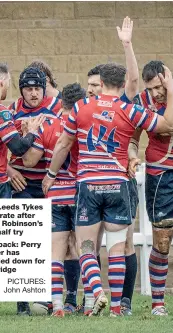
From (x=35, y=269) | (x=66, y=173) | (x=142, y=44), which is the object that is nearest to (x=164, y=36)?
(x=142, y=44)

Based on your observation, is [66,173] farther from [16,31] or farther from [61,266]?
[16,31]

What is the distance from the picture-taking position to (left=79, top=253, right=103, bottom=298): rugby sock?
9829 mm

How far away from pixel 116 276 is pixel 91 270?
0.19m

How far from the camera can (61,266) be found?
10359 millimetres

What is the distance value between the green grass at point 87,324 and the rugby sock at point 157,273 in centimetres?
16

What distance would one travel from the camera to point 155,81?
33.4ft

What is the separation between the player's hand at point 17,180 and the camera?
1046cm

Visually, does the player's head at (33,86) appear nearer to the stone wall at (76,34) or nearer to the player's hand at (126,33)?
the player's hand at (126,33)

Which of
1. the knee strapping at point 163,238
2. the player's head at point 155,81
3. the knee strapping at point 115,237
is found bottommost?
the knee strapping at point 163,238

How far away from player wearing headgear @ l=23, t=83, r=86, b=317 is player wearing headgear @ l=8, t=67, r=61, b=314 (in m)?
0.17

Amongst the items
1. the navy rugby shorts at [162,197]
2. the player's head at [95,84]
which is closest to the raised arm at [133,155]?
the navy rugby shorts at [162,197]

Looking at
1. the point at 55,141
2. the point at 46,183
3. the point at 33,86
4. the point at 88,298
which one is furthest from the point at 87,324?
the point at 33,86

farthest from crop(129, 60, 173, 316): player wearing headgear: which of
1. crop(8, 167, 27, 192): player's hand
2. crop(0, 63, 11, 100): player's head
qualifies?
crop(0, 63, 11, 100): player's head

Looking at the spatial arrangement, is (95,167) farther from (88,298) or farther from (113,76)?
(88,298)
